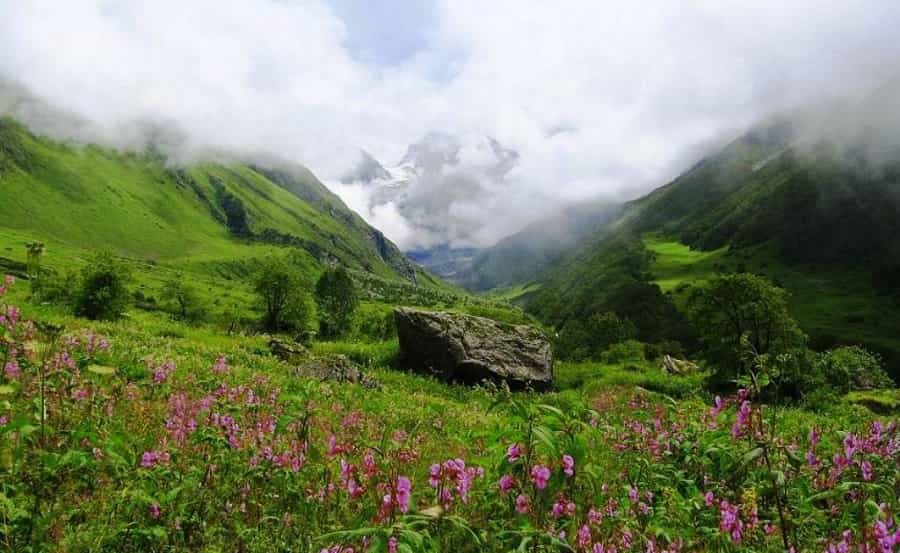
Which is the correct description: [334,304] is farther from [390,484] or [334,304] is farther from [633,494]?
[390,484]

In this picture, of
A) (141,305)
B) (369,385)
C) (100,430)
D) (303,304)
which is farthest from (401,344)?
(141,305)

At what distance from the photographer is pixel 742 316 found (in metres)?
35.5

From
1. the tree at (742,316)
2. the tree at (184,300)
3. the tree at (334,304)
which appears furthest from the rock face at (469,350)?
the tree at (184,300)

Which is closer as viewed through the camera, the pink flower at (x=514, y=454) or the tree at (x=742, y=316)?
the pink flower at (x=514, y=454)

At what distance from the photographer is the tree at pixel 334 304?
344 ft

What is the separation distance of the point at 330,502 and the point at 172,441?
2362 millimetres

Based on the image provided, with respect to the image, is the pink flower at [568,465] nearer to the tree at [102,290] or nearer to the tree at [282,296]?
the tree at [102,290]

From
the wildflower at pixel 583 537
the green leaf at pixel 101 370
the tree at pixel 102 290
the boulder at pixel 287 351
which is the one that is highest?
the tree at pixel 102 290

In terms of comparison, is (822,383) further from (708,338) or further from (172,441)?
(172,441)

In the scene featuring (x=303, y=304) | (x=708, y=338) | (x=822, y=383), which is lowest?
(x=822, y=383)

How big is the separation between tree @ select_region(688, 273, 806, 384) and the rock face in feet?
43.3

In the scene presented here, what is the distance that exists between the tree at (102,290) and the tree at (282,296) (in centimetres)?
2514

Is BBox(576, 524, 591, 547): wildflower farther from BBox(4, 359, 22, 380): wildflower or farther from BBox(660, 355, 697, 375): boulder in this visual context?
BBox(660, 355, 697, 375): boulder

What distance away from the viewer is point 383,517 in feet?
11.1
